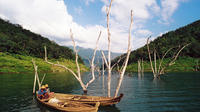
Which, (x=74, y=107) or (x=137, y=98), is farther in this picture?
(x=137, y=98)

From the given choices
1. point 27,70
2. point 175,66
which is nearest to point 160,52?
point 175,66

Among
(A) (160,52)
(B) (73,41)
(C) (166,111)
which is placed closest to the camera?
(C) (166,111)

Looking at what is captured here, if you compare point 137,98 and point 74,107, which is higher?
point 74,107

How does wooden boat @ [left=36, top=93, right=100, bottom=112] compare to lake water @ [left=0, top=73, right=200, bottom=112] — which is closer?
wooden boat @ [left=36, top=93, right=100, bottom=112]

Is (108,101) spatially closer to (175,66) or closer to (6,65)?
(6,65)

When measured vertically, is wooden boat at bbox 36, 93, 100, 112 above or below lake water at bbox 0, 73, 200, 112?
above

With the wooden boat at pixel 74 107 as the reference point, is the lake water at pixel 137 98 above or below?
below

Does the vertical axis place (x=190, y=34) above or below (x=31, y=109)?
above

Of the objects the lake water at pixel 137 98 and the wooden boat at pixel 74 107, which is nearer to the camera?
the wooden boat at pixel 74 107

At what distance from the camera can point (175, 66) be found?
358 feet

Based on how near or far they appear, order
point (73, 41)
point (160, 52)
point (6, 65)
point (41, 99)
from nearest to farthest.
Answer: point (41, 99), point (73, 41), point (6, 65), point (160, 52)

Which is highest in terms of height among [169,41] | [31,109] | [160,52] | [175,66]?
[169,41]

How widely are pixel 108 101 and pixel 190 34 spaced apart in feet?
557

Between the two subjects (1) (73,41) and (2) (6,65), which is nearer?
(1) (73,41)
